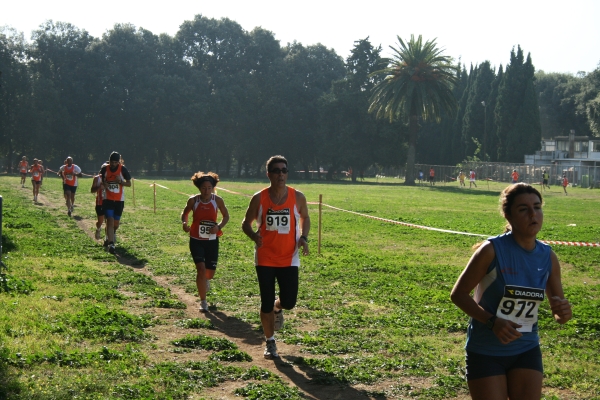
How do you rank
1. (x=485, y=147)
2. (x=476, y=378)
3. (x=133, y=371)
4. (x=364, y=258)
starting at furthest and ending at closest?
(x=485, y=147) < (x=364, y=258) < (x=133, y=371) < (x=476, y=378)

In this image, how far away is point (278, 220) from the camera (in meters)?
7.02

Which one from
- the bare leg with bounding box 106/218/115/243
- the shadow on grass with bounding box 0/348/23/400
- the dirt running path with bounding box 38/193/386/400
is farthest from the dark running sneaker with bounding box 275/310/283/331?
the bare leg with bounding box 106/218/115/243

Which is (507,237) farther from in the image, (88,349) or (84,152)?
(84,152)

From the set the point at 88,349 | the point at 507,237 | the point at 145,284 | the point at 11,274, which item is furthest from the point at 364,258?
the point at 507,237

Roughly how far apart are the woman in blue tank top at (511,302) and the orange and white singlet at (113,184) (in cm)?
1169

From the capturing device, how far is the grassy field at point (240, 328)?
20.2 ft

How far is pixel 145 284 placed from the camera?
11.2 meters

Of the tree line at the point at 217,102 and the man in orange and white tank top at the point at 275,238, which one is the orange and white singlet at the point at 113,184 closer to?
the man in orange and white tank top at the point at 275,238

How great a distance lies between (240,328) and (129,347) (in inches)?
69.3

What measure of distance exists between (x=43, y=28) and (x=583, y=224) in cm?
7045

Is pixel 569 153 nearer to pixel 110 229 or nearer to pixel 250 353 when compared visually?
→ pixel 110 229

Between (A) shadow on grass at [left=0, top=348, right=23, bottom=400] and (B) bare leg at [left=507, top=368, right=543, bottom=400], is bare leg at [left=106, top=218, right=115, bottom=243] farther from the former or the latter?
(B) bare leg at [left=507, top=368, right=543, bottom=400]

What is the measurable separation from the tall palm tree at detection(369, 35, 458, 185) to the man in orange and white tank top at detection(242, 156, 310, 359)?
56.1 meters

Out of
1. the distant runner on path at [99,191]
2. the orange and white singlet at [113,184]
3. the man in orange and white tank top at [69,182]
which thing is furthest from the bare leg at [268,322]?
the man in orange and white tank top at [69,182]
